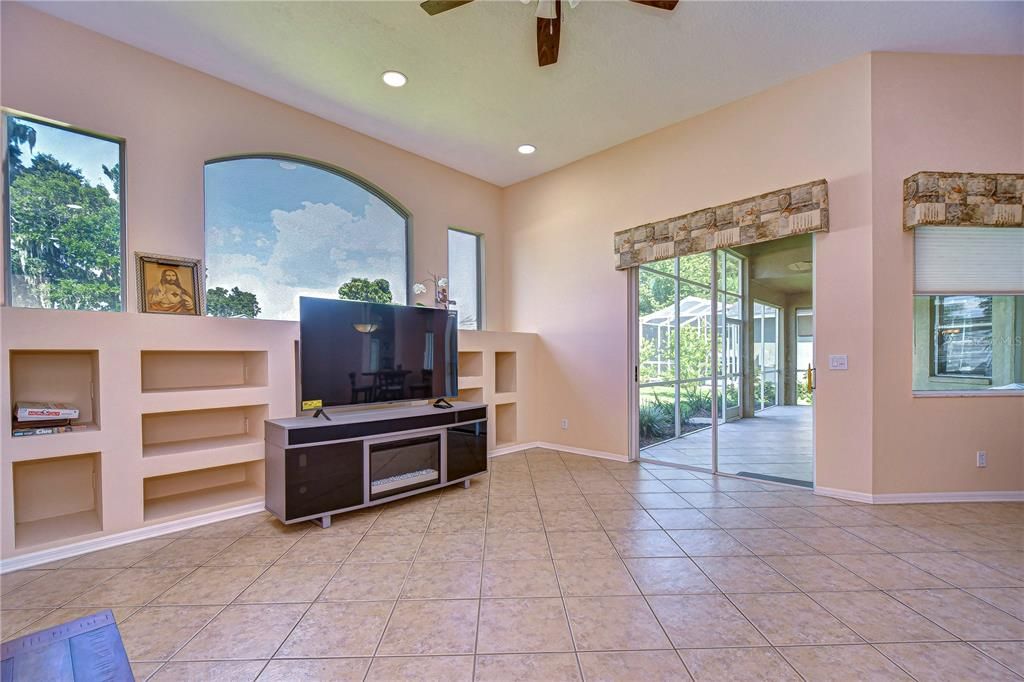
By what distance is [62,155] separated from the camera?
9.02 ft

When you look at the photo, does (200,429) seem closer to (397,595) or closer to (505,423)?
(397,595)

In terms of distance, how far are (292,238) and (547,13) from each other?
2.75 metres

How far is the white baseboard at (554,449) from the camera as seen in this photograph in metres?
4.54

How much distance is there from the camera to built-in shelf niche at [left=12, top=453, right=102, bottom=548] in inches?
97.4

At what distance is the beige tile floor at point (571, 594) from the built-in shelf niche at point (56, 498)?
24 cm

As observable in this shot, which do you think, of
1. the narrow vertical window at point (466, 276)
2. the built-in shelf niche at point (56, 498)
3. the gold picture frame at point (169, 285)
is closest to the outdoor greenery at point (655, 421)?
the narrow vertical window at point (466, 276)

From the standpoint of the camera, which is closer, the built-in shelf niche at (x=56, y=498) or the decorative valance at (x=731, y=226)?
the built-in shelf niche at (x=56, y=498)

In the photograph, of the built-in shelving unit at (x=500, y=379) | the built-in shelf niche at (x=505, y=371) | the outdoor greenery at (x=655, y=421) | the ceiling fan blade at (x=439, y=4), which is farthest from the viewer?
the built-in shelf niche at (x=505, y=371)

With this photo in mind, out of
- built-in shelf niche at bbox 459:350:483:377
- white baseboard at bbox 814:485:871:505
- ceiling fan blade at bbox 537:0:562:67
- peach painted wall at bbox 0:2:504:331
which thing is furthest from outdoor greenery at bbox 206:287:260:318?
white baseboard at bbox 814:485:871:505

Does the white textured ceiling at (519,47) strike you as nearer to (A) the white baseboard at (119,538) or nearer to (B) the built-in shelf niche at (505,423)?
(B) the built-in shelf niche at (505,423)

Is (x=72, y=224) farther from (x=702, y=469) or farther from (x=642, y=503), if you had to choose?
(x=702, y=469)

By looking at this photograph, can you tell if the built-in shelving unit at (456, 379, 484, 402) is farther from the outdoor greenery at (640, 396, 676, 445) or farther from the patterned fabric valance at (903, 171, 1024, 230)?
the patterned fabric valance at (903, 171, 1024, 230)

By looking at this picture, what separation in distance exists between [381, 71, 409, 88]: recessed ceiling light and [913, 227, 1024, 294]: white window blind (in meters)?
4.11

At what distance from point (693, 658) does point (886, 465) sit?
2633 mm
